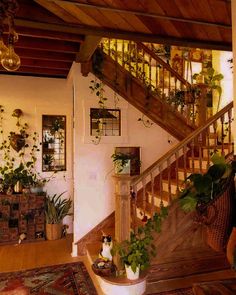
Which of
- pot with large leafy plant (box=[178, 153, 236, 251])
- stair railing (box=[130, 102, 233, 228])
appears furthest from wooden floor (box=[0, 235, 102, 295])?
pot with large leafy plant (box=[178, 153, 236, 251])

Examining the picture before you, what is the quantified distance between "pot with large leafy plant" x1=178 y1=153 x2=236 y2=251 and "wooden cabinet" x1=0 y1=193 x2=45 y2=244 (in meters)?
3.38

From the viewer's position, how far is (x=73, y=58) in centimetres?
395

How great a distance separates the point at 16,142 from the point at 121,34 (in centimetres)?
318

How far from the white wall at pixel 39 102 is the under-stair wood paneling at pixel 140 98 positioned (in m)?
1.07

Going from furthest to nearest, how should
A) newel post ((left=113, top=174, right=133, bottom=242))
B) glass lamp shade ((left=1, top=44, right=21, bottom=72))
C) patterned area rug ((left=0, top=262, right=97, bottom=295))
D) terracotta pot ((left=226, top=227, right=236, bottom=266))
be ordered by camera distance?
newel post ((left=113, top=174, right=133, bottom=242))
patterned area rug ((left=0, top=262, right=97, bottom=295))
glass lamp shade ((left=1, top=44, right=21, bottom=72))
terracotta pot ((left=226, top=227, right=236, bottom=266))

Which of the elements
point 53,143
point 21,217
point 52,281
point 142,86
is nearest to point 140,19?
point 142,86

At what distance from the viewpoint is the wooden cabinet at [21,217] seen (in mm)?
4340

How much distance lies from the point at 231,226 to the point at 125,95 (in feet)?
9.48

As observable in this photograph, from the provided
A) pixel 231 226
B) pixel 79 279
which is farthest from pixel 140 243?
pixel 231 226

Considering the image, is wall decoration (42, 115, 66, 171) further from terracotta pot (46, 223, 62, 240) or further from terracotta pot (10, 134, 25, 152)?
terracotta pot (46, 223, 62, 240)

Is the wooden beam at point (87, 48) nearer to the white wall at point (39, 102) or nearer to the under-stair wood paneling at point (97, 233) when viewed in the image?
the white wall at point (39, 102)

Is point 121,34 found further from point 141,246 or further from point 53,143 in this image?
point 53,143

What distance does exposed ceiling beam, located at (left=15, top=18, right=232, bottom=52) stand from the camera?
6.93 feet

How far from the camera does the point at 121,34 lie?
2.23m
